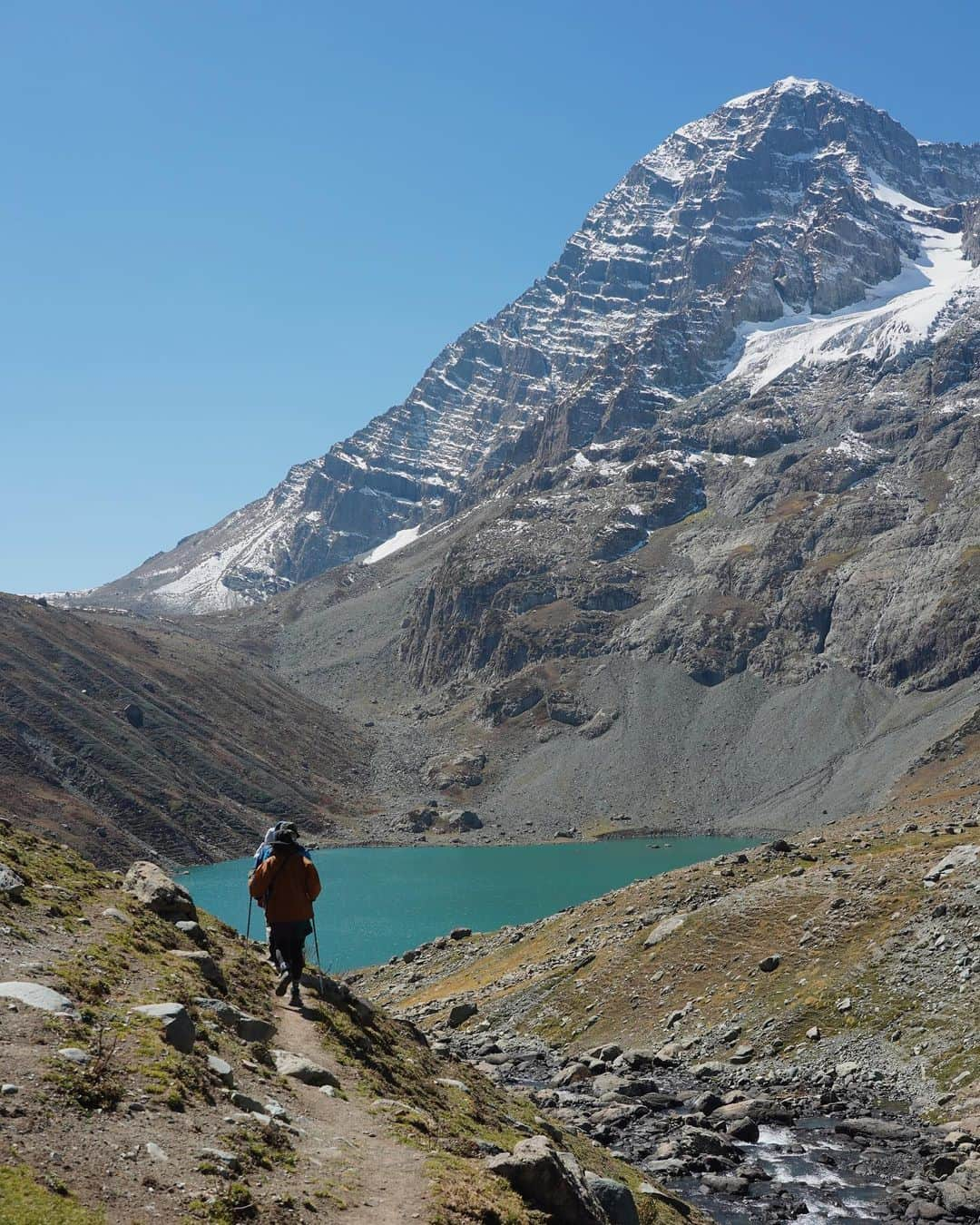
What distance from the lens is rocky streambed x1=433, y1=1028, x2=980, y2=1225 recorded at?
82.8ft

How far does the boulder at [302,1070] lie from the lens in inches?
642

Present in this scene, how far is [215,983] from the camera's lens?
1841cm

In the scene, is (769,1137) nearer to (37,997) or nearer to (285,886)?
(285,886)

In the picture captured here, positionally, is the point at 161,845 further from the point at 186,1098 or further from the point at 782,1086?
the point at 186,1098

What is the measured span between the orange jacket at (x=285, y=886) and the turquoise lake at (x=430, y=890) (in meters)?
76.1

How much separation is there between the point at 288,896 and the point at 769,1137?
18.0 m

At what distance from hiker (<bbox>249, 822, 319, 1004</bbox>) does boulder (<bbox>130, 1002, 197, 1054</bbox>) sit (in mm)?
4681

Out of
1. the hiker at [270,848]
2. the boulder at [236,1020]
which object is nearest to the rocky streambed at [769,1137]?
the hiker at [270,848]

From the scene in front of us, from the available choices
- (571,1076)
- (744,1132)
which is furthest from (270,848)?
(571,1076)

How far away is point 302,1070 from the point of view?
16406 mm

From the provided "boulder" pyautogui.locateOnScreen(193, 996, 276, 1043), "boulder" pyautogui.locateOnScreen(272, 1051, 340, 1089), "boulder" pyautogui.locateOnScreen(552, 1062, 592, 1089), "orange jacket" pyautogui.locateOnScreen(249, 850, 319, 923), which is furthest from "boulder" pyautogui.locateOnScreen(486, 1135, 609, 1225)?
"boulder" pyautogui.locateOnScreen(552, 1062, 592, 1089)

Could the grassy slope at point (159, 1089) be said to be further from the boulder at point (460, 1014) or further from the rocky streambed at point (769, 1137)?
the boulder at point (460, 1014)

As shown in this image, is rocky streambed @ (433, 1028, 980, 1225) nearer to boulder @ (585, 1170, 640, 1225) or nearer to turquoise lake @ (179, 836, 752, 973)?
boulder @ (585, 1170, 640, 1225)

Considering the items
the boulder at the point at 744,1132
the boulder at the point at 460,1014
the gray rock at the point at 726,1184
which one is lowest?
the boulder at the point at 744,1132
